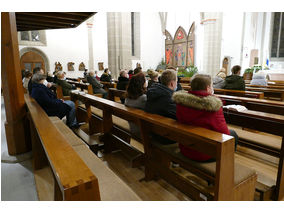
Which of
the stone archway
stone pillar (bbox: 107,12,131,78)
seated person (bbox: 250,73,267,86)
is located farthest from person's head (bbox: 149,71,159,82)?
the stone archway

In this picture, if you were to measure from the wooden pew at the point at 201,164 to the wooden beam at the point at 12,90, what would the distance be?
4.80ft

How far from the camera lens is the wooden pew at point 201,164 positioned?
144 centimetres

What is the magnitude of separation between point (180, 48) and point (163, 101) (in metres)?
15.5

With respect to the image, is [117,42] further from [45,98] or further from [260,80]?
[45,98]

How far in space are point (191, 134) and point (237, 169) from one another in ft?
1.90

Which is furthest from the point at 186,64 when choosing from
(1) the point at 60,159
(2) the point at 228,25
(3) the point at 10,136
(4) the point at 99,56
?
(1) the point at 60,159

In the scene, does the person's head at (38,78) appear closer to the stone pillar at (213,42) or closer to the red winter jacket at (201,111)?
the red winter jacket at (201,111)

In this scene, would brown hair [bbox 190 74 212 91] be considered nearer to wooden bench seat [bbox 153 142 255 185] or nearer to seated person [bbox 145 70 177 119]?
seated person [bbox 145 70 177 119]

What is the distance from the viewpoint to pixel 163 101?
2.23 meters

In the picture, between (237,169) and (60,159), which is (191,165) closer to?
(237,169)

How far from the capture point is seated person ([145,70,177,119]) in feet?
7.26

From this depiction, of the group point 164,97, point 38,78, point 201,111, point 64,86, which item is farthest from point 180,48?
point 201,111

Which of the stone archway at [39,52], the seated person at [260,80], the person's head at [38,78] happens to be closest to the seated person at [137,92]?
the person's head at [38,78]

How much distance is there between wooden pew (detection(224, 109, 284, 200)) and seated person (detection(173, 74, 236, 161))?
64cm
